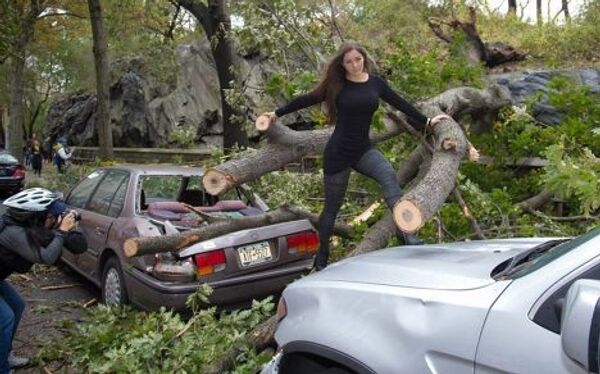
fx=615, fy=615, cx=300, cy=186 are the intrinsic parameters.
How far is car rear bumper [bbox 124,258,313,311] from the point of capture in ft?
16.8

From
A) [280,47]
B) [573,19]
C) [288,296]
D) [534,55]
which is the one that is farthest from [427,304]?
[573,19]

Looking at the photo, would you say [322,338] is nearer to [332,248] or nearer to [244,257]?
[244,257]

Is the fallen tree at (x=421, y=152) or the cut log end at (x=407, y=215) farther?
the fallen tree at (x=421, y=152)

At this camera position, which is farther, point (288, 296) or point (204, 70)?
point (204, 70)

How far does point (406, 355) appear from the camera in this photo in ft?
7.17

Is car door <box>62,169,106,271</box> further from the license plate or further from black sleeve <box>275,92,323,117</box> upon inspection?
black sleeve <box>275,92,323,117</box>

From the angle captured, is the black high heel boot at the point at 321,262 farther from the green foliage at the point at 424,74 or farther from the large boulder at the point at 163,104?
the large boulder at the point at 163,104

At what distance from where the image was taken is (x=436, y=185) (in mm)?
3930

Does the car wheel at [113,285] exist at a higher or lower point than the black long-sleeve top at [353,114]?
lower

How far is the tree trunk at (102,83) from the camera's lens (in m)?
15.1

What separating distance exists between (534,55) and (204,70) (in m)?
12.1

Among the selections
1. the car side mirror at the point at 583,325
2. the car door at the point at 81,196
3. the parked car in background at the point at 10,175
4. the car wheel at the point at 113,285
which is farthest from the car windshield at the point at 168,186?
the parked car in background at the point at 10,175

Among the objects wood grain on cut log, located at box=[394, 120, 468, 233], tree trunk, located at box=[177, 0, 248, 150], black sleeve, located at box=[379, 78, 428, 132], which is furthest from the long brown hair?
tree trunk, located at box=[177, 0, 248, 150]

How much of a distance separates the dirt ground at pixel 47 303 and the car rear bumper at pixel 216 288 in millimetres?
853
